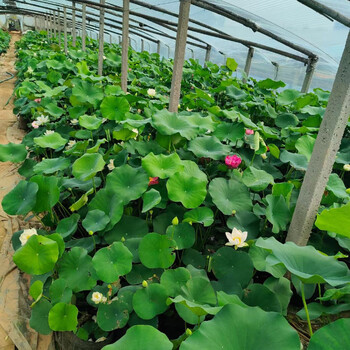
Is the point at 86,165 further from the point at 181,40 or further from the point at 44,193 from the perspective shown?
the point at 181,40

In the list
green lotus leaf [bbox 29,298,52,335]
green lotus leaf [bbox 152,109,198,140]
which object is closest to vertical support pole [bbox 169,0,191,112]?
green lotus leaf [bbox 152,109,198,140]

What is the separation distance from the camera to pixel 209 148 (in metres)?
1.49

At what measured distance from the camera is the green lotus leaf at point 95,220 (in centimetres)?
117

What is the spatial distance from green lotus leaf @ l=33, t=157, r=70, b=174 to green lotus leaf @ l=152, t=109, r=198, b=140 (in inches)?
18.8

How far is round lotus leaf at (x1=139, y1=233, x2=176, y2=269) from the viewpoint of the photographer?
1032 mm

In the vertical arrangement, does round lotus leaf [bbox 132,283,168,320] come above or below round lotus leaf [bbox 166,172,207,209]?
below

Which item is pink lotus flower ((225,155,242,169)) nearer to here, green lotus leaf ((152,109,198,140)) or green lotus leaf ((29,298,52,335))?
green lotus leaf ((152,109,198,140))

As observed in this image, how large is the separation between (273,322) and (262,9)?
3.41 metres

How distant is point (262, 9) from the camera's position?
3.28 meters

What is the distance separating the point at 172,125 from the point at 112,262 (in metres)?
0.74

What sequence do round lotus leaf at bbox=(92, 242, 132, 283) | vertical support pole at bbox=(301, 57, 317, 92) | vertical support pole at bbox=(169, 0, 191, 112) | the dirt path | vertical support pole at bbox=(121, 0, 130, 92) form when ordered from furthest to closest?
vertical support pole at bbox=(301, 57, 317, 92)
vertical support pole at bbox=(121, 0, 130, 92)
vertical support pole at bbox=(169, 0, 191, 112)
the dirt path
round lotus leaf at bbox=(92, 242, 132, 283)

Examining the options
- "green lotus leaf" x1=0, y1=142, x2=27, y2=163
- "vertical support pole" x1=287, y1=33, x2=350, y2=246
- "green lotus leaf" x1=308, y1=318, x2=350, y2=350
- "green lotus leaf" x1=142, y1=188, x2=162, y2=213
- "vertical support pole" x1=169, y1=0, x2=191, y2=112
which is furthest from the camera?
"vertical support pole" x1=169, y1=0, x2=191, y2=112

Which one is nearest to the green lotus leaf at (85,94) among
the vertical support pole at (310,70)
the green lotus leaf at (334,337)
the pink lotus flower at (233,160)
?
the pink lotus flower at (233,160)

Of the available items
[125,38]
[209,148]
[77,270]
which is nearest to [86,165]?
[77,270]
